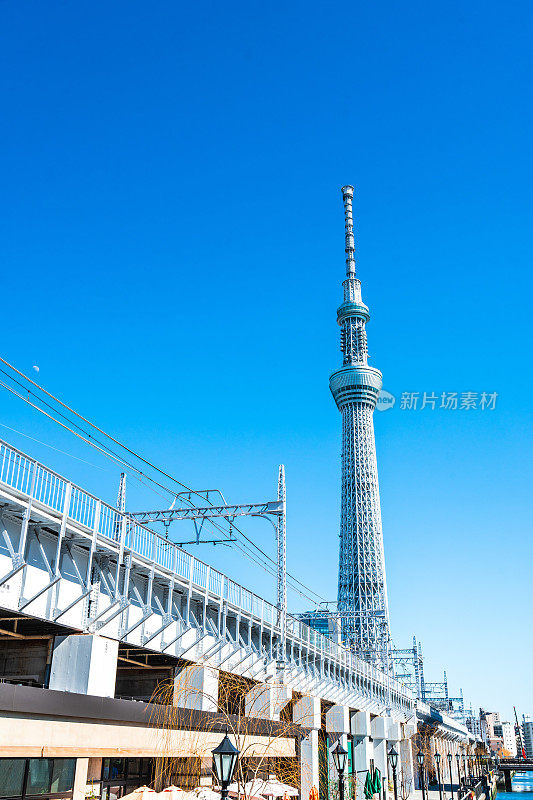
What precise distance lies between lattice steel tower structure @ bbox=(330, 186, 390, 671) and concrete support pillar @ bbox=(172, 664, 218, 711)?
117907 millimetres

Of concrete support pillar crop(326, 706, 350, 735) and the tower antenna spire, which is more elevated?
the tower antenna spire

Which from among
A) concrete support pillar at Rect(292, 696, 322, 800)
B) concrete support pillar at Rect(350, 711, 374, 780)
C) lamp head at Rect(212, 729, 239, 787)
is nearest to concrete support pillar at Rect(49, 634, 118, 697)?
lamp head at Rect(212, 729, 239, 787)

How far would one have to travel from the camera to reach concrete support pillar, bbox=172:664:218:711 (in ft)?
92.7

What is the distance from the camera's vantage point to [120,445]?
3117cm

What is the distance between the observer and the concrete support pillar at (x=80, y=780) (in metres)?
19.8

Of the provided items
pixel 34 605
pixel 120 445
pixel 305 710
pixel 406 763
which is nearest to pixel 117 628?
pixel 34 605

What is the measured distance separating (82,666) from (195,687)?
29.6 feet

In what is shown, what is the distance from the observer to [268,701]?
36.0 metres

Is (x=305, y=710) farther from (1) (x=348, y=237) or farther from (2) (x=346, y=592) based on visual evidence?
(1) (x=348, y=237)

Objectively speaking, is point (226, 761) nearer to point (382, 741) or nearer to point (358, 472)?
point (382, 741)

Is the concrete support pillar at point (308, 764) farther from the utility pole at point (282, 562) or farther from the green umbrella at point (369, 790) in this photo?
the green umbrella at point (369, 790)

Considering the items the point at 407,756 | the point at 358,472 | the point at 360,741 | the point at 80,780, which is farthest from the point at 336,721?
the point at 358,472

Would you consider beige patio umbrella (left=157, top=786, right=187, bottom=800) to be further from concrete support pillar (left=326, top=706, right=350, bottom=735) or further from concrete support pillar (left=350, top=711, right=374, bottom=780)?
concrete support pillar (left=350, top=711, right=374, bottom=780)

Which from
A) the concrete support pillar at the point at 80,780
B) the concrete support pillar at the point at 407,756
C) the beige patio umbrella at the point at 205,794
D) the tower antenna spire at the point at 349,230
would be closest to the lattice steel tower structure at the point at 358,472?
the tower antenna spire at the point at 349,230
